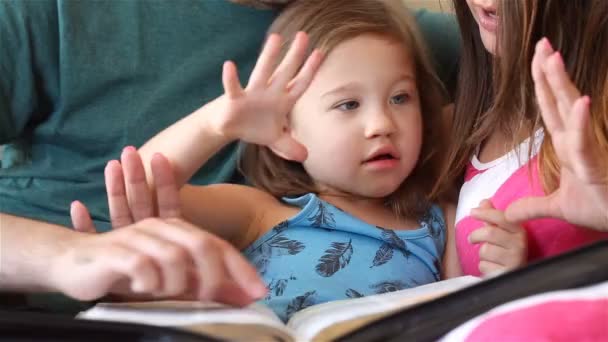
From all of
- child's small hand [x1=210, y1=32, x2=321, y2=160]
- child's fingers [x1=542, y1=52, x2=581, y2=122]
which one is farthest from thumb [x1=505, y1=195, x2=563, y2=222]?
child's small hand [x1=210, y1=32, x2=321, y2=160]

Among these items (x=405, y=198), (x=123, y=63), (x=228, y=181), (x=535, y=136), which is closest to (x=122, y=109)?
(x=123, y=63)

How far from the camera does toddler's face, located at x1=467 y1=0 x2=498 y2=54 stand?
785 mm

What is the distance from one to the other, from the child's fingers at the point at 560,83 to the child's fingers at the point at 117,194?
376 mm

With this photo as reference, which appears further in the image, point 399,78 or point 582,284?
point 399,78

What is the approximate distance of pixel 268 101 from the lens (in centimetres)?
65

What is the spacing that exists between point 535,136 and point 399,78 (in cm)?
17

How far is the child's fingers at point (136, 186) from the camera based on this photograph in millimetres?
630

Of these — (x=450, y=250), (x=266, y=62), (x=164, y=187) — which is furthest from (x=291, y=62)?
(x=450, y=250)

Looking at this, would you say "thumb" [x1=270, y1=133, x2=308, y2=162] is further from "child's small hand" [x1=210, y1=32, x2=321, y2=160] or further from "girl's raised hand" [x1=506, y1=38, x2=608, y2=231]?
"girl's raised hand" [x1=506, y1=38, x2=608, y2=231]

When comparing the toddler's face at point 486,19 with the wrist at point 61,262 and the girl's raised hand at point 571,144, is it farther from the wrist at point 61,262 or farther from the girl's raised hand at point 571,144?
the wrist at point 61,262

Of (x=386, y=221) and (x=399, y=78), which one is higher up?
(x=399, y=78)

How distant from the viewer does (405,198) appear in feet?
2.98

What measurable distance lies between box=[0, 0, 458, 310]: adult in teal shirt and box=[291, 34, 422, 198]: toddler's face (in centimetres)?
16

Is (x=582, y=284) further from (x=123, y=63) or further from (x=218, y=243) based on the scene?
(x=123, y=63)
